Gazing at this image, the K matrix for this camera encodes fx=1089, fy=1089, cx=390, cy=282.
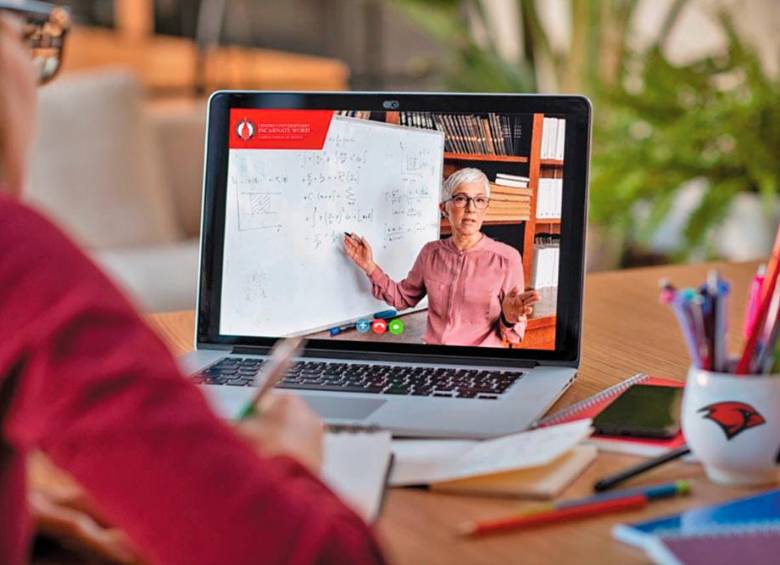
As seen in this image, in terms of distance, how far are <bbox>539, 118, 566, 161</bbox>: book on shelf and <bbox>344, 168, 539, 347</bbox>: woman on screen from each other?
67 mm

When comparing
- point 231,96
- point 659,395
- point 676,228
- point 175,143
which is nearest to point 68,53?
point 175,143

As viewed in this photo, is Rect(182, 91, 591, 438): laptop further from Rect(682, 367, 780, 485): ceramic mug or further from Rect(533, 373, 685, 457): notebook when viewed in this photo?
Rect(682, 367, 780, 485): ceramic mug

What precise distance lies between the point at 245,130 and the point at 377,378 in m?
0.30

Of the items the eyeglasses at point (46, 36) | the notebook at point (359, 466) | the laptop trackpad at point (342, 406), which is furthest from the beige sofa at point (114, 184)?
the notebook at point (359, 466)

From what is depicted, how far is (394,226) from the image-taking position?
1053 mm

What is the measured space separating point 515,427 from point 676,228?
87.9 inches

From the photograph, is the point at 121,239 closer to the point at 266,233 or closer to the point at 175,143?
the point at 175,143

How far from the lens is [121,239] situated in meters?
3.10

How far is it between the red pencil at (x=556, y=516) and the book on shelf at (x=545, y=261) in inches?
13.0

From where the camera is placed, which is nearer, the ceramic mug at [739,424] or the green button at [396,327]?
the ceramic mug at [739,424]

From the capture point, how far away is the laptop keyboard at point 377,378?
3.17ft

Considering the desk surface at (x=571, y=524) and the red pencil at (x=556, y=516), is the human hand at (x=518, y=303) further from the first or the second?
the red pencil at (x=556, y=516)

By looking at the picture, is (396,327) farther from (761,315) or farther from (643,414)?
(761,315)

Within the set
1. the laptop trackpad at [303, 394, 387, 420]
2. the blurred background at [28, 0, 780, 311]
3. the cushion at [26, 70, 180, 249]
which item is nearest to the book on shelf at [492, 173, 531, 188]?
the laptop trackpad at [303, 394, 387, 420]
